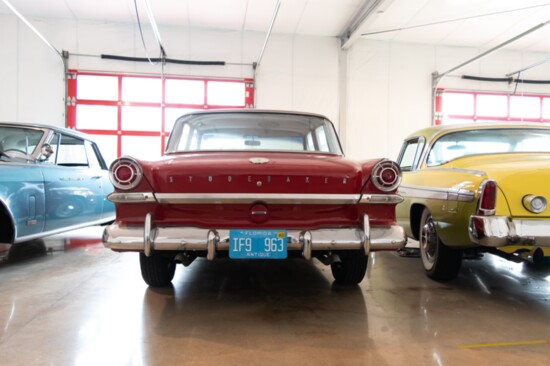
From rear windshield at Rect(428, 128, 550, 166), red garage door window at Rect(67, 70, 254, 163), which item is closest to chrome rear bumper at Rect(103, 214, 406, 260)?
rear windshield at Rect(428, 128, 550, 166)

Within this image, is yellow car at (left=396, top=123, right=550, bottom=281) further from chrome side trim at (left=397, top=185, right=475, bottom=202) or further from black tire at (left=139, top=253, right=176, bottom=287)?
black tire at (left=139, top=253, right=176, bottom=287)

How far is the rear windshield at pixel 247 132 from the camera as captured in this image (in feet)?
11.2

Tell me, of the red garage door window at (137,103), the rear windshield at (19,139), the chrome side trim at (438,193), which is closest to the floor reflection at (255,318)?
the chrome side trim at (438,193)

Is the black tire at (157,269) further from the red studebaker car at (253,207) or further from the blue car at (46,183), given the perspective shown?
the blue car at (46,183)

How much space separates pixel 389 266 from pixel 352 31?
719 cm

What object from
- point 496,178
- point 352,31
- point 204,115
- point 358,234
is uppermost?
point 352,31

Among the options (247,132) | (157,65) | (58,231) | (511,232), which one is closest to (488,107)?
(157,65)

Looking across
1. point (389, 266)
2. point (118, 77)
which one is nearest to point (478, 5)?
point (389, 266)

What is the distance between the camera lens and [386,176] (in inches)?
104

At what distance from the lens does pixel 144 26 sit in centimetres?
993

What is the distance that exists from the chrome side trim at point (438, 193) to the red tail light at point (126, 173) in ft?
6.33

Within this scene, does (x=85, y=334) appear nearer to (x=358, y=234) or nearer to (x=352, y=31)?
(x=358, y=234)

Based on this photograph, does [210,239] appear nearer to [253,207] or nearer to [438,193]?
[253,207]

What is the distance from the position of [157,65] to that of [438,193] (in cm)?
862
